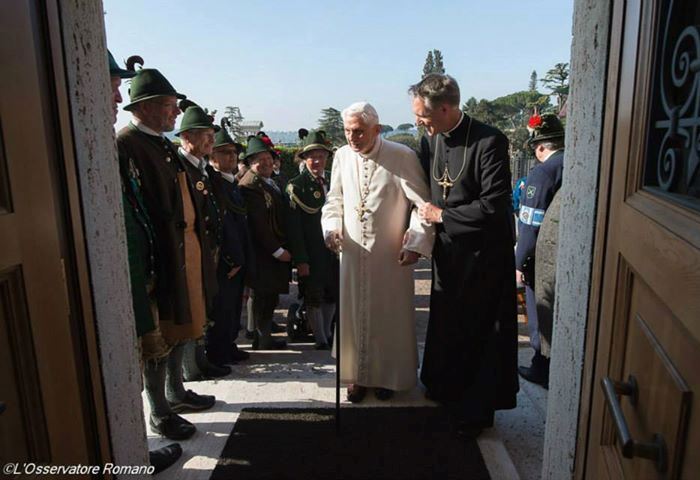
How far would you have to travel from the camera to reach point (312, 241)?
15.1 ft

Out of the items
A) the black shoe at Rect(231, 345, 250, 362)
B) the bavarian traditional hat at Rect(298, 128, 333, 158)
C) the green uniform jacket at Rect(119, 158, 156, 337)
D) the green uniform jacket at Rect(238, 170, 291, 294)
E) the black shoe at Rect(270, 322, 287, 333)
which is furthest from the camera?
the black shoe at Rect(270, 322, 287, 333)

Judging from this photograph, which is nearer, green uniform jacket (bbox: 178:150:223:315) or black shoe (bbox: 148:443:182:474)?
black shoe (bbox: 148:443:182:474)

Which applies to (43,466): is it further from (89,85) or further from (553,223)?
(553,223)

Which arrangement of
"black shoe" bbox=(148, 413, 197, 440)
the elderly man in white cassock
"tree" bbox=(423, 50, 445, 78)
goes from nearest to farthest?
"black shoe" bbox=(148, 413, 197, 440), the elderly man in white cassock, "tree" bbox=(423, 50, 445, 78)

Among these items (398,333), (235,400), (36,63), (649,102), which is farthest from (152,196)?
(649,102)

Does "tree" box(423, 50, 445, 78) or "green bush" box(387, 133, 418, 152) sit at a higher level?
"tree" box(423, 50, 445, 78)

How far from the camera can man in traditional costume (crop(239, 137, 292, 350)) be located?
445 cm

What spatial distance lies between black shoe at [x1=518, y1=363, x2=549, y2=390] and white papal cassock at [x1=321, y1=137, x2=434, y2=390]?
1013 mm

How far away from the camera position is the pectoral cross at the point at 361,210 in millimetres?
3301

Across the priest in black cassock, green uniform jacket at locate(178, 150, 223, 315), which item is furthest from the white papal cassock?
green uniform jacket at locate(178, 150, 223, 315)

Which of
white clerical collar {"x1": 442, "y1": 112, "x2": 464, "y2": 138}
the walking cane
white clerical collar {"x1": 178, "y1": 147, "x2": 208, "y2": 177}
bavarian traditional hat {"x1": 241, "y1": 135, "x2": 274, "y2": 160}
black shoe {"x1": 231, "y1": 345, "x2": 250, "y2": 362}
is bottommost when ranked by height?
black shoe {"x1": 231, "y1": 345, "x2": 250, "y2": 362}

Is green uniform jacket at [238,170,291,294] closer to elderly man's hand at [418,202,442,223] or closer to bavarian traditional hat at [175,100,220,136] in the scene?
bavarian traditional hat at [175,100,220,136]

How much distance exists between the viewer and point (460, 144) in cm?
302

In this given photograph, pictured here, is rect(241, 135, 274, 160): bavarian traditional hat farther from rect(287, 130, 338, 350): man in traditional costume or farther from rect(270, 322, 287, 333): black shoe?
rect(270, 322, 287, 333): black shoe
